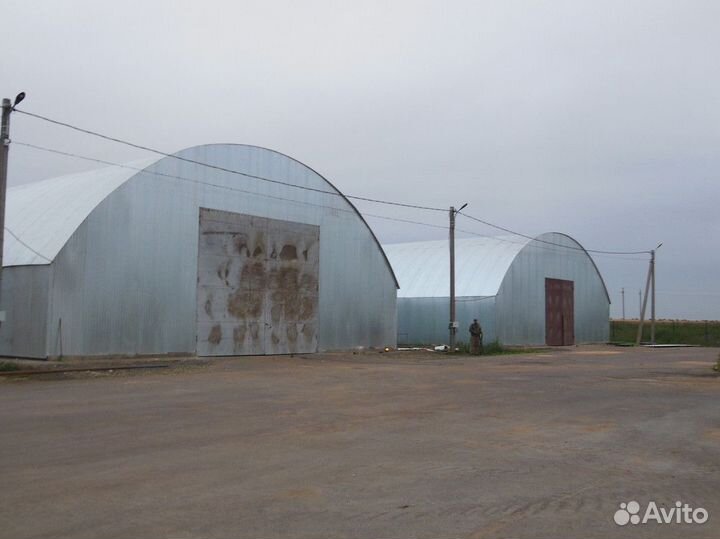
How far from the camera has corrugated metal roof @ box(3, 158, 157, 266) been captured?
72.5 feet

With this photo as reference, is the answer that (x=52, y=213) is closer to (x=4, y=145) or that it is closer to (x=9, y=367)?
(x=4, y=145)

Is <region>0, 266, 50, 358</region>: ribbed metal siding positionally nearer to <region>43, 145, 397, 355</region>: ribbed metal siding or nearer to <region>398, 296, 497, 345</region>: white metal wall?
<region>43, 145, 397, 355</region>: ribbed metal siding

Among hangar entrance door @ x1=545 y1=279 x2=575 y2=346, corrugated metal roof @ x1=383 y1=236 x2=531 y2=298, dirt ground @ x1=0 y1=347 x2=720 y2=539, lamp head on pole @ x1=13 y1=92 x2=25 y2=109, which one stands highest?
lamp head on pole @ x1=13 y1=92 x2=25 y2=109

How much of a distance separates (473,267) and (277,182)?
55.1ft

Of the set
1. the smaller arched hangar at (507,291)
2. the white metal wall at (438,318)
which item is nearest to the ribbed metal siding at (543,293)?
the smaller arched hangar at (507,291)

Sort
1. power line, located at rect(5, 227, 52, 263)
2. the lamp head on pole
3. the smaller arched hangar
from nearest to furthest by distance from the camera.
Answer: the lamp head on pole → power line, located at rect(5, 227, 52, 263) → the smaller arched hangar

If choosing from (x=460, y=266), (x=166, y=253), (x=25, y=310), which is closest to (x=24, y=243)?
(x=25, y=310)

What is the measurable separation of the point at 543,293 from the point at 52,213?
28.2 meters

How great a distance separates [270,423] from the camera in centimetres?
1086

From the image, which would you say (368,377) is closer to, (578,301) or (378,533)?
(378,533)

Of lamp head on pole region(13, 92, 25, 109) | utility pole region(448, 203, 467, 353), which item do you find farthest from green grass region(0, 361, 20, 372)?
utility pole region(448, 203, 467, 353)

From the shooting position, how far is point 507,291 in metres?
39.8

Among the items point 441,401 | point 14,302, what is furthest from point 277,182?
point 441,401

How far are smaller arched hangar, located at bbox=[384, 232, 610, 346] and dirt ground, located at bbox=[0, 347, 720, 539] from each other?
76.7 feet
